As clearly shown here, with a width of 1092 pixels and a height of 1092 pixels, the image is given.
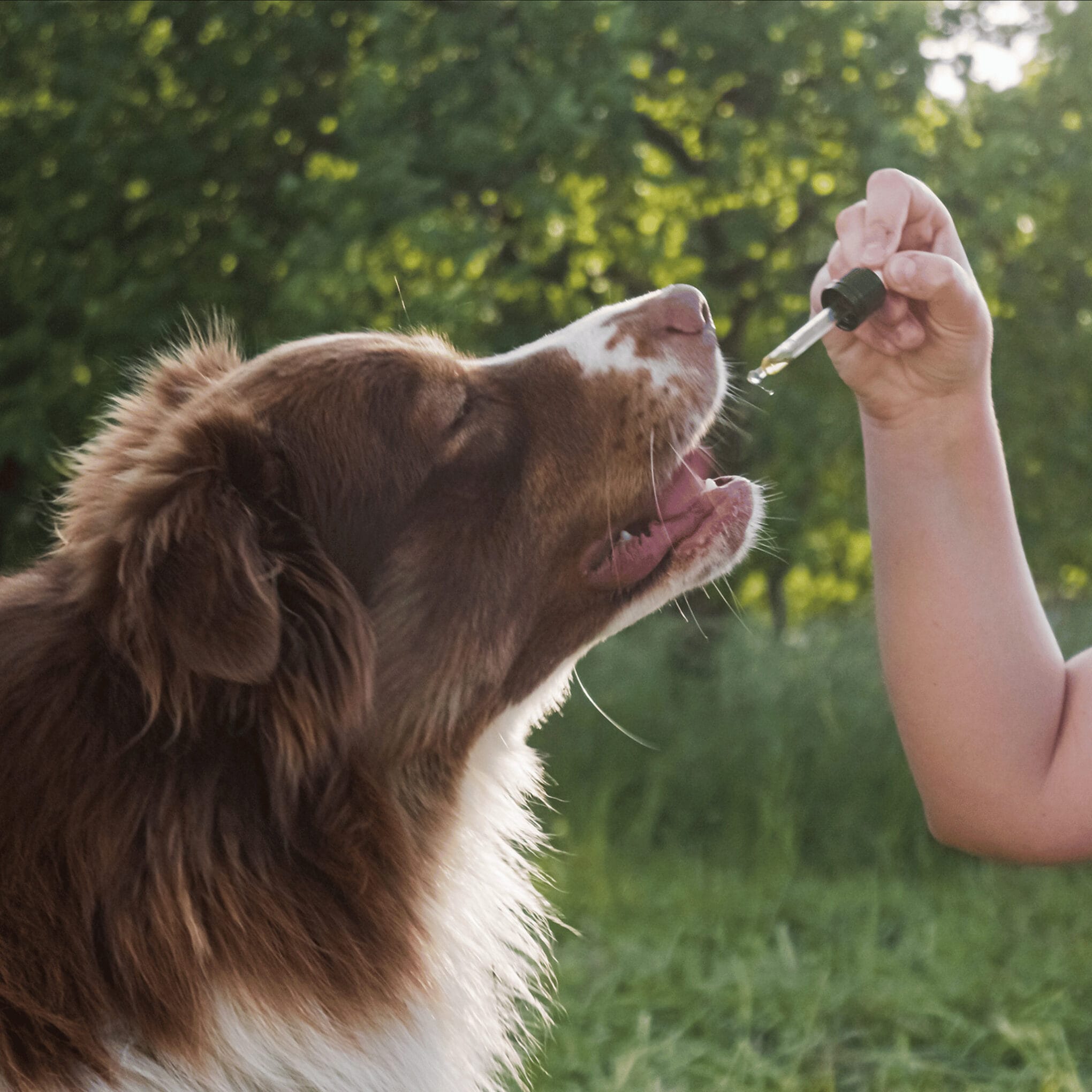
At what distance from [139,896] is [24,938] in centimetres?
15

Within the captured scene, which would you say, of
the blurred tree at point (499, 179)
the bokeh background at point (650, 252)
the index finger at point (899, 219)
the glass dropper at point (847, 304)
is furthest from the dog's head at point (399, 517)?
the blurred tree at point (499, 179)

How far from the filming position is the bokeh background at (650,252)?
4.91m

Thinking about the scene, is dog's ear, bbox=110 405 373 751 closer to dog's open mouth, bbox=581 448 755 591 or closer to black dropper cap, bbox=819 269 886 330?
dog's open mouth, bbox=581 448 755 591

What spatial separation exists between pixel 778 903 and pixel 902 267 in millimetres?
2858

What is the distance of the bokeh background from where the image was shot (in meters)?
4.91

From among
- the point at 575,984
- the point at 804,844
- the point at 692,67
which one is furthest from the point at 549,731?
the point at 692,67

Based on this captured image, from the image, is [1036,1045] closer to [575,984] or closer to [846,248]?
[575,984]

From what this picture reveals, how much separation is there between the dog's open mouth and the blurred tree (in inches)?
101

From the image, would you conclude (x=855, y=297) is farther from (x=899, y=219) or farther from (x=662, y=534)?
(x=662, y=534)

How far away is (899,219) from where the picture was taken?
2238mm

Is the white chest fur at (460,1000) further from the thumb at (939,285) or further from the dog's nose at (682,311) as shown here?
the thumb at (939,285)

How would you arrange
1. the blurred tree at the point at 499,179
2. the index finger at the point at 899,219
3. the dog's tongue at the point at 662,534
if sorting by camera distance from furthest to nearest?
the blurred tree at the point at 499,179 → the dog's tongue at the point at 662,534 → the index finger at the point at 899,219

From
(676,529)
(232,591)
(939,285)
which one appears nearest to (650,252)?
(676,529)

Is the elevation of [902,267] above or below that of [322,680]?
above
